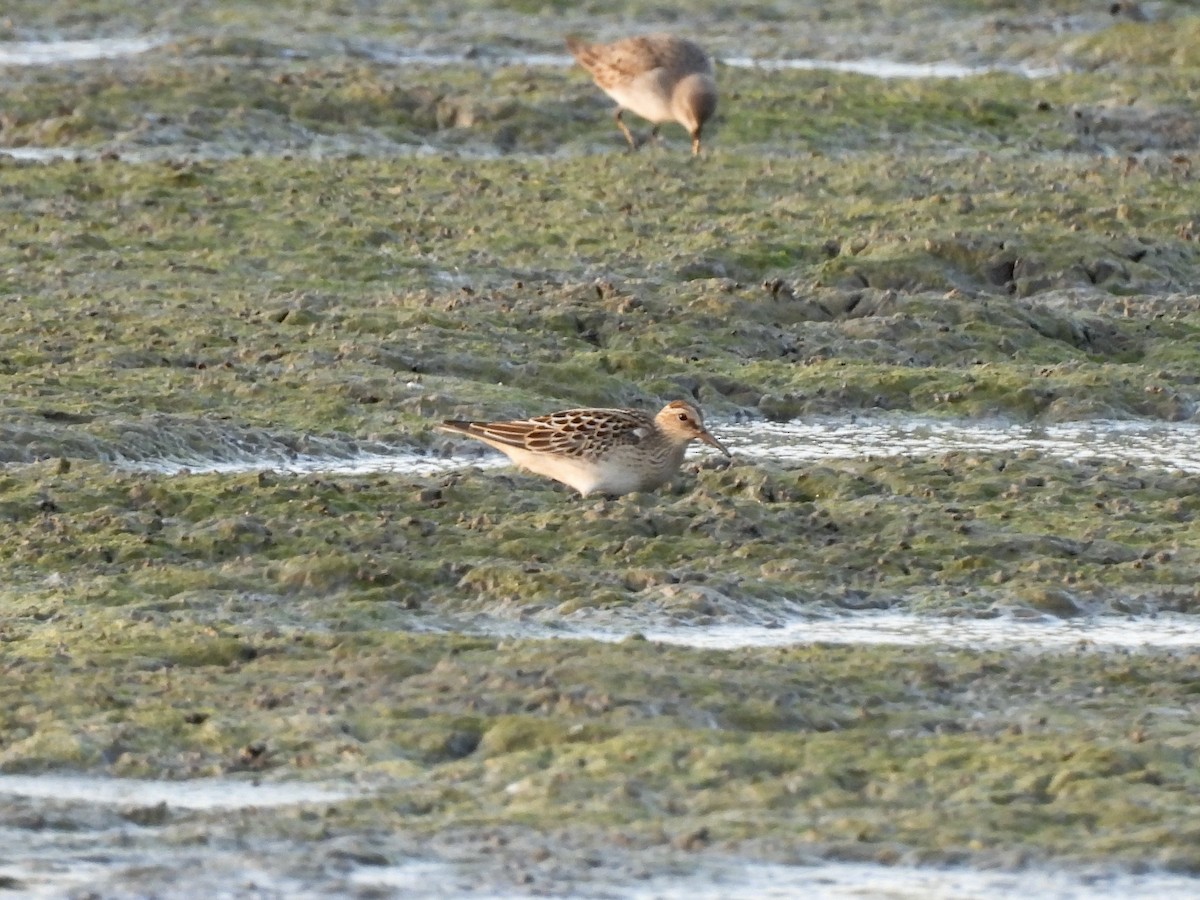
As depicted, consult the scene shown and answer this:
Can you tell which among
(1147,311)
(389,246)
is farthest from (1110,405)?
(389,246)

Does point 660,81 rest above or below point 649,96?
above

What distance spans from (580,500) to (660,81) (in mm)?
9671

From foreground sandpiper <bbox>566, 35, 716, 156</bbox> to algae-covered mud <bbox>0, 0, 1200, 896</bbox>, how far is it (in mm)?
437

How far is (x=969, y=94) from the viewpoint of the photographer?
22.6 metres

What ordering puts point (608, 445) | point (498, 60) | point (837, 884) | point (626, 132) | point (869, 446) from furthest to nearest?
point (498, 60) → point (626, 132) → point (869, 446) → point (608, 445) → point (837, 884)

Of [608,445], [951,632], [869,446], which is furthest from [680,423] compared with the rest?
[951,632]

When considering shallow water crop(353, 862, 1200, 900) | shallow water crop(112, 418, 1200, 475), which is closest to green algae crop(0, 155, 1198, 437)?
shallow water crop(112, 418, 1200, 475)

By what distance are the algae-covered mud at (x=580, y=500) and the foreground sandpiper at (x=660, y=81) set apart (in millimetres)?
437

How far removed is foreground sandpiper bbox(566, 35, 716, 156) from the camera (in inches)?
784

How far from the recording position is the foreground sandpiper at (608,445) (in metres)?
10.6

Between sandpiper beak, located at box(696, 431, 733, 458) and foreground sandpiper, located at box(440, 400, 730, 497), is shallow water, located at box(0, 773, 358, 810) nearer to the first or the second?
foreground sandpiper, located at box(440, 400, 730, 497)

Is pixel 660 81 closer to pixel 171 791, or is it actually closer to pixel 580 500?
pixel 580 500

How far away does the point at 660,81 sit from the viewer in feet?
65.8

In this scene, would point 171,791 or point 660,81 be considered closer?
point 171,791
